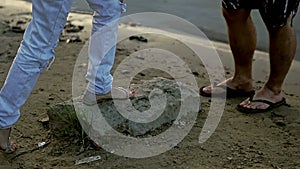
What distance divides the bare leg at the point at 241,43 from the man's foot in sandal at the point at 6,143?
4.27 feet

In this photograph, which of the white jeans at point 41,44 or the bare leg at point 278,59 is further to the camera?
the bare leg at point 278,59

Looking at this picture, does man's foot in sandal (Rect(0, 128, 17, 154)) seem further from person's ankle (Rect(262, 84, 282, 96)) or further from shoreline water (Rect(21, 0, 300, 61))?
shoreline water (Rect(21, 0, 300, 61))

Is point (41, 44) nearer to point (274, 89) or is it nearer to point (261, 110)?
point (261, 110)

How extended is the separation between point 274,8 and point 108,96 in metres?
1.04

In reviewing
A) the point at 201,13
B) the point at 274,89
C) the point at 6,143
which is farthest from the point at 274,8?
the point at 201,13

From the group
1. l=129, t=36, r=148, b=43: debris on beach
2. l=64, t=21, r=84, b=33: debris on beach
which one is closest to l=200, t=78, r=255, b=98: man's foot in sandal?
l=129, t=36, r=148, b=43: debris on beach

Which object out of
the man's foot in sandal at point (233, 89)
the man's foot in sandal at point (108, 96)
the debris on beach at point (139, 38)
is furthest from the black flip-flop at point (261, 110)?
the debris on beach at point (139, 38)

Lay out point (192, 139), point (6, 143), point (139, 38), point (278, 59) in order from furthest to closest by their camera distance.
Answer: point (139, 38), point (278, 59), point (192, 139), point (6, 143)

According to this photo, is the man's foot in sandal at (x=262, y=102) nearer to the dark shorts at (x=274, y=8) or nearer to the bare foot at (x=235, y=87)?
the bare foot at (x=235, y=87)

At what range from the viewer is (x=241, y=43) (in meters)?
3.23

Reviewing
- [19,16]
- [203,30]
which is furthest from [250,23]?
[19,16]

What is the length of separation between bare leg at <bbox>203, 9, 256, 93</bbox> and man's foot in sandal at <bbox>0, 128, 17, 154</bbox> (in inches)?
51.3

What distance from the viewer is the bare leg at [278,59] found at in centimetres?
303

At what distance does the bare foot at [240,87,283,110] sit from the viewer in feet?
10.2
